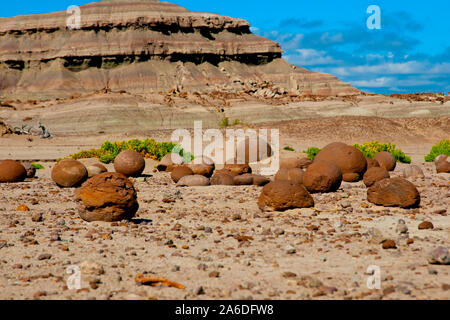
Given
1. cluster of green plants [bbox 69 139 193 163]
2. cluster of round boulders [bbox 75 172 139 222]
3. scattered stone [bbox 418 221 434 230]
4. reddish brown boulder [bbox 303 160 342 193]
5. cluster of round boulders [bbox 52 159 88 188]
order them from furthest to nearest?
cluster of green plants [bbox 69 139 193 163] → cluster of round boulders [bbox 52 159 88 188] → reddish brown boulder [bbox 303 160 342 193] → cluster of round boulders [bbox 75 172 139 222] → scattered stone [bbox 418 221 434 230]

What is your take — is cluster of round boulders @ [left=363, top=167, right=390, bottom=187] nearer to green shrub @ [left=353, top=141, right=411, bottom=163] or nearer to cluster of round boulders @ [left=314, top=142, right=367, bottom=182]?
cluster of round boulders @ [left=314, top=142, right=367, bottom=182]

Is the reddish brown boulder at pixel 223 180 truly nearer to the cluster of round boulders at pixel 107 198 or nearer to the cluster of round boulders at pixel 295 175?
the cluster of round boulders at pixel 295 175

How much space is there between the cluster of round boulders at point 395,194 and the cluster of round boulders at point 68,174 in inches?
339

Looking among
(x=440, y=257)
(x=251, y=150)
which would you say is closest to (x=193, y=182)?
(x=251, y=150)

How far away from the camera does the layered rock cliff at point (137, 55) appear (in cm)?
7825

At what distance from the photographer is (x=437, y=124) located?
39.6 m

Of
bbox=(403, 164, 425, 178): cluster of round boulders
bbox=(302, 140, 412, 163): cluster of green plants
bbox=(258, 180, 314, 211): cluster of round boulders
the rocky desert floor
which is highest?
bbox=(302, 140, 412, 163): cluster of green plants

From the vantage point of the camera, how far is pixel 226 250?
7363 millimetres

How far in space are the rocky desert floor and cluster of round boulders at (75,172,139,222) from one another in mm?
271

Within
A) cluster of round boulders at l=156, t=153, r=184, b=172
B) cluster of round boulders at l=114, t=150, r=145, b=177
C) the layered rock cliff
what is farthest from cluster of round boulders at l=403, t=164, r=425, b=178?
the layered rock cliff

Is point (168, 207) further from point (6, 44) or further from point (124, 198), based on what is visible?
point (6, 44)

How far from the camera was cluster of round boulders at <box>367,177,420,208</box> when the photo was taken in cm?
1065

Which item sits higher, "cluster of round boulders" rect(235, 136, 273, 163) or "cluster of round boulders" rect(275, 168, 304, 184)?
"cluster of round boulders" rect(235, 136, 273, 163)

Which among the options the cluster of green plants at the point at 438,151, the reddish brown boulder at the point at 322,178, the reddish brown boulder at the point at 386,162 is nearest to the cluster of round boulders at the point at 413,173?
the reddish brown boulder at the point at 386,162
